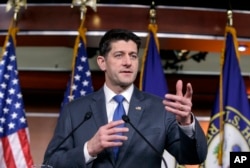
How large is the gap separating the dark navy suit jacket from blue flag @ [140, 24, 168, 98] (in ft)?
5.40

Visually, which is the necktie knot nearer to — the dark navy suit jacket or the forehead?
the dark navy suit jacket

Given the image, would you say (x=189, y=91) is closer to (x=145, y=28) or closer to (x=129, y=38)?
(x=129, y=38)

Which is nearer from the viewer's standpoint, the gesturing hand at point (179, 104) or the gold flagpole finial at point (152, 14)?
the gesturing hand at point (179, 104)

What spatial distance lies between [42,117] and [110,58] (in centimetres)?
292

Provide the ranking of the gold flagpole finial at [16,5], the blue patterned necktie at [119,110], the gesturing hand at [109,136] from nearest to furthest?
the gesturing hand at [109,136]
the blue patterned necktie at [119,110]
the gold flagpole finial at [16,5]

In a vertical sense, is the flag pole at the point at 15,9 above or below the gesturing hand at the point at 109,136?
above

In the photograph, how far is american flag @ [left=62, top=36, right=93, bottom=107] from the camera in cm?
355

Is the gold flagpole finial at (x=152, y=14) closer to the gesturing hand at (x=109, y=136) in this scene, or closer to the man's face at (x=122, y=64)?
→ the man's face at (x=122, y=64)

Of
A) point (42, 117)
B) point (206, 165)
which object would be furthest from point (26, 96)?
point (206, 165)

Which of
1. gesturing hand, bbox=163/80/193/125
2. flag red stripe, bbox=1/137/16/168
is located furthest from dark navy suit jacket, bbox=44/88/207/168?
flag red stripe, bbox=1/137/16/168

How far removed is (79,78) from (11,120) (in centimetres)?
60

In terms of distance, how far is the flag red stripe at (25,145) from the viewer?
344 centimetres

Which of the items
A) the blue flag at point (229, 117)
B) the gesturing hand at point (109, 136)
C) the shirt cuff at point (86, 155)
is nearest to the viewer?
the gesturing hand at point (109, 136)

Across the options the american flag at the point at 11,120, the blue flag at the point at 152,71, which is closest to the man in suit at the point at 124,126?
the blue flag at the point at 152,71
